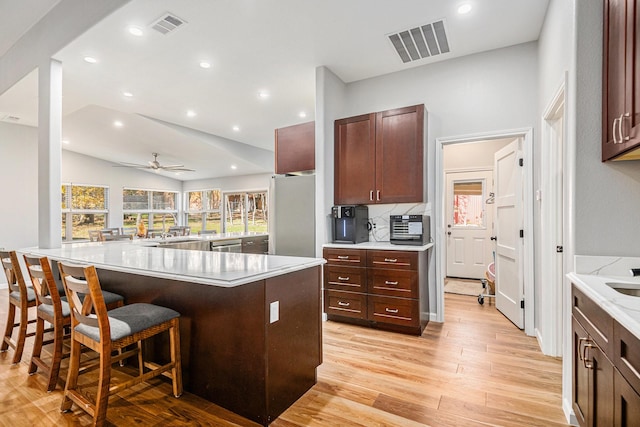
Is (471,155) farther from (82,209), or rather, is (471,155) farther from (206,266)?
(82,209)

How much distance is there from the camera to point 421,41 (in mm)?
3152

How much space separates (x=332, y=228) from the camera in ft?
12.3

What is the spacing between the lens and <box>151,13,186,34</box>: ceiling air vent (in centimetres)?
271

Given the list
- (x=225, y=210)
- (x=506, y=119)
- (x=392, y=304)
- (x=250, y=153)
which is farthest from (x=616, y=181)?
(x=225, y=210)

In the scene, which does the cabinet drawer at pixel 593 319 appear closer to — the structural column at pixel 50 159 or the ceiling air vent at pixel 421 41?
the ceiling air vent at pixel 421 41

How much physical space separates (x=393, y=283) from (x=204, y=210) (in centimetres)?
885

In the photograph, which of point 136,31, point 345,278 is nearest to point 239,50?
point 136,31

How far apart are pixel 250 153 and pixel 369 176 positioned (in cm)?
513

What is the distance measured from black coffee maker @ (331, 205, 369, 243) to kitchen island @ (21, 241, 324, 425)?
4.47 feet

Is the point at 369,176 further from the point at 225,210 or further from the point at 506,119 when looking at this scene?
the point at 225,210

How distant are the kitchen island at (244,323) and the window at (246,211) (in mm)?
7249

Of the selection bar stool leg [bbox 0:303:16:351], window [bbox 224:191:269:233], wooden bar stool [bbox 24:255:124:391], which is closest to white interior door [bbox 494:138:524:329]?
wooden bar stool [bbox 24:255:124:391]

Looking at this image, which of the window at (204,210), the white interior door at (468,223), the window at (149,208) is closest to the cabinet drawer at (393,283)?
the white interior door at (468,223)

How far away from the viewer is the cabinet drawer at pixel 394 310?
3119mm
